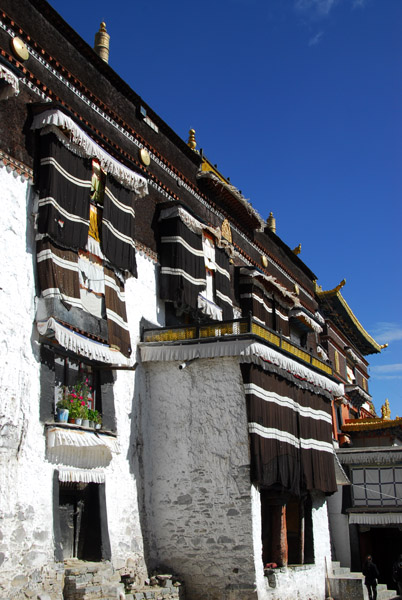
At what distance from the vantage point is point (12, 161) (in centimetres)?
1155

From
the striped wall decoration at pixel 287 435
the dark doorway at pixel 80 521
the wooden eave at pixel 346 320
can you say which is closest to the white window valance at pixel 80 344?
the dark doorway at pixel 80 521

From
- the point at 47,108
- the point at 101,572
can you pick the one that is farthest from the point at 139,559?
the point at 47,108

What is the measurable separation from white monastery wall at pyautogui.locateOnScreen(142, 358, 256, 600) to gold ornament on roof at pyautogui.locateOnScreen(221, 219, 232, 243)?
7067mm

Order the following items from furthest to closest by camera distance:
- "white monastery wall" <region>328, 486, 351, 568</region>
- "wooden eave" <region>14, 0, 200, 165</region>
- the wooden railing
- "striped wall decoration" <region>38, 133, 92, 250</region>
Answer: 1. "white monastery wall" <region>328, 486, 351, 568</region>
2. the wooden railing
3. "wooden eave" <region>14, 0, 200, 165</region>
4. "striped wall decoration" <region>38, 133, 92, 250</region>

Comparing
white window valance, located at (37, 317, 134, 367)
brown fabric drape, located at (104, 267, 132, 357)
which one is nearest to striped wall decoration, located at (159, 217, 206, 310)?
brown fabric drape, located at (104, 267, 132, 357)

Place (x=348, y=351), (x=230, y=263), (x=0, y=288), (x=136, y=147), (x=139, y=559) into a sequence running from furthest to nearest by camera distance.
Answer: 1. (x=348, y=351)
2. (x=230, y=263)
3. (x=136, y=147)
4. (x=139, y=559)
5. (x=0, y=288)

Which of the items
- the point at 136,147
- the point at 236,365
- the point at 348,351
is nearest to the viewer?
the point at 236,365

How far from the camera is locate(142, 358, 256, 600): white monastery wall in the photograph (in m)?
12.8

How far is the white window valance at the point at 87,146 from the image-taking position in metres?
12.0

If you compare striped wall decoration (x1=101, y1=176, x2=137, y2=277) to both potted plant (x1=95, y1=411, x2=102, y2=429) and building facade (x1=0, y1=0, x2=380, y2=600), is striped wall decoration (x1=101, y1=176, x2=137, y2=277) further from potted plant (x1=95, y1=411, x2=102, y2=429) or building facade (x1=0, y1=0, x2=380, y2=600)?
potted plant (x1=95, y1=411, x2=102, y2=429)

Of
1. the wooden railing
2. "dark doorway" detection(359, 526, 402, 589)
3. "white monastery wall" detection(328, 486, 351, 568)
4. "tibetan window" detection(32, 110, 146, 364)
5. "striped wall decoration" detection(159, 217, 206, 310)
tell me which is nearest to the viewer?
"tibetan window" detection(32, 110, 146, 364)

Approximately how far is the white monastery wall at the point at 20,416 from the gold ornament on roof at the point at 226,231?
9.37 meters

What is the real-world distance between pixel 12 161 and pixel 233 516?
789cm

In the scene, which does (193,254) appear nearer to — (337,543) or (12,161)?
(12,161)
